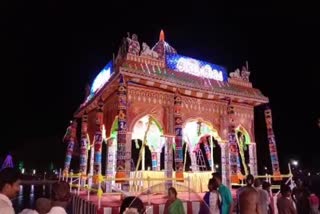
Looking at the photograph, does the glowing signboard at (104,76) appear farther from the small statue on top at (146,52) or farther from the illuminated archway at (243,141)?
the illuminated archway at (243,141)

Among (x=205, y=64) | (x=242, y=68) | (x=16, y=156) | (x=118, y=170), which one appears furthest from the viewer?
(x=16, y=156)

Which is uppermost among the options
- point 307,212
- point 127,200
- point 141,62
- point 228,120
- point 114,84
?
point 141,62

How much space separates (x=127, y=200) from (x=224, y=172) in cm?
1339

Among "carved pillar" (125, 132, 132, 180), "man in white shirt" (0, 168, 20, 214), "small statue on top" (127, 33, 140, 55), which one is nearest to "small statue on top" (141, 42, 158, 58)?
"small statue on top" (127, 33, 140, 55)

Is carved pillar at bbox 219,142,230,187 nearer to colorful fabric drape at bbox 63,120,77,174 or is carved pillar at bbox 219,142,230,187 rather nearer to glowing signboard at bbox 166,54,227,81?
glowing signboard at bbox 166,54,227,81

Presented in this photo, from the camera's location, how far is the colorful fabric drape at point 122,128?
11.8 metres

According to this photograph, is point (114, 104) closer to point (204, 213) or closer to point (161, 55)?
point (161, 55)

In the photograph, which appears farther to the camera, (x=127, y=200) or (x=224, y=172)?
(x=224, y=172)

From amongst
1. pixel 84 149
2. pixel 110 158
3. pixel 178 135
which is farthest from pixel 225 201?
pixel 84 149

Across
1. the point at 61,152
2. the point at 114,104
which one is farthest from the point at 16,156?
the point at 114,104

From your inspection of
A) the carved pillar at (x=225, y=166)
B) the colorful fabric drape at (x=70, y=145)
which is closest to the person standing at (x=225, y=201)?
the carved pillar at (x=225, y=166)

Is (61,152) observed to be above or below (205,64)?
below

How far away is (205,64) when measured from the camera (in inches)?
640

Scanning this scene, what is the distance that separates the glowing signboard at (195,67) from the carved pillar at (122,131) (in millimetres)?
3195
